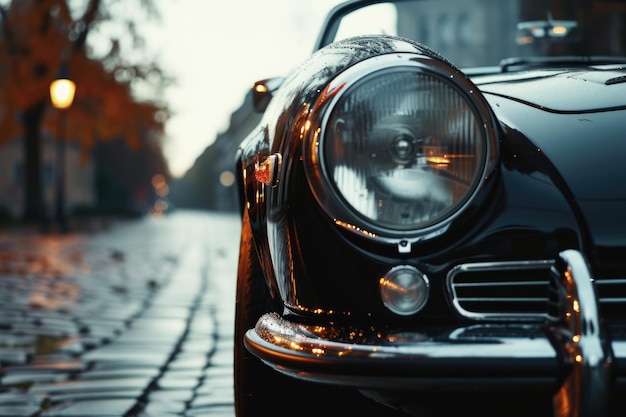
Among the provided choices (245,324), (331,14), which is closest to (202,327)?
(331,14)

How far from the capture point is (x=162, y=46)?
23047 millimetres

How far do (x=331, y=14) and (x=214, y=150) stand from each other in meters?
100

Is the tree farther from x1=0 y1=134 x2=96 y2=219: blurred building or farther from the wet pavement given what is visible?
x1=0 y1=134 x2=96 y2=219: blurred building

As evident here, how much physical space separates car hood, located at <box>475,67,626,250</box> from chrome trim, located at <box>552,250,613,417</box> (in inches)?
6.4

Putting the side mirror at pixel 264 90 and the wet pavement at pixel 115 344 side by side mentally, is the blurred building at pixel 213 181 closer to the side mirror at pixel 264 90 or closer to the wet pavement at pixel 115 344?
the wet pavement at pixel 115 344

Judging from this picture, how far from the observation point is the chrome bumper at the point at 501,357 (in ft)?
4.68

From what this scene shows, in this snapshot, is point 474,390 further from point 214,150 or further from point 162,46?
point 214,150

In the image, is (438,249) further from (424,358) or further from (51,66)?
(51,66)

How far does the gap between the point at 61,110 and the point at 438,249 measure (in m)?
20.3

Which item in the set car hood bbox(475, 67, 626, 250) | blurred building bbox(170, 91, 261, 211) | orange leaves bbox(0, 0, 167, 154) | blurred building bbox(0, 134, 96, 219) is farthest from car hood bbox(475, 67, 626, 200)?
blurred building bbox(170, 91, 261, 211)

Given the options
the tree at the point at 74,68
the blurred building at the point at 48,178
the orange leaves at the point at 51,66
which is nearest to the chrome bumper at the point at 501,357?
the tree at the point at 74,68

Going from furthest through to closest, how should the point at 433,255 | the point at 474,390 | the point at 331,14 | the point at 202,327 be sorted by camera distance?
the point at 202,327 → the point at 331,14 → the point at 433,255 → the point at 474,390

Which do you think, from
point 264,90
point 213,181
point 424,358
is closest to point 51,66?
point 264,90

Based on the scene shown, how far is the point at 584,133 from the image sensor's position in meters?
1.80
